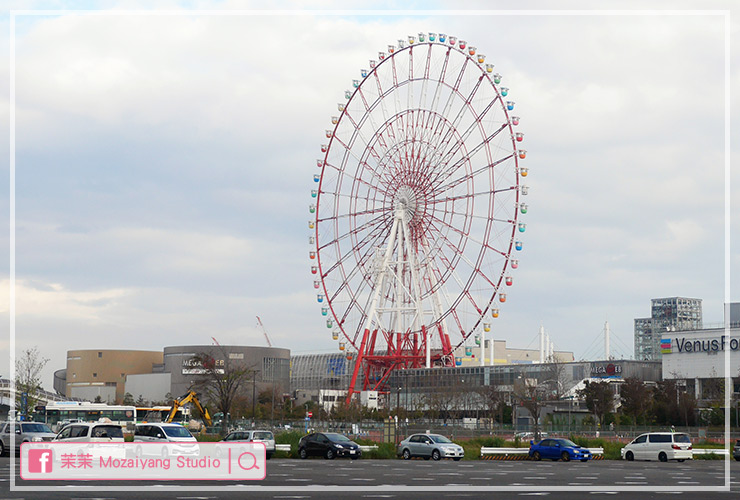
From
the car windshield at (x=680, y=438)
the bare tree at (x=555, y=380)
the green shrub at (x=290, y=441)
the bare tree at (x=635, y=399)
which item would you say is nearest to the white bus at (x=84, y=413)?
the green shrub at (x=290, y=441)

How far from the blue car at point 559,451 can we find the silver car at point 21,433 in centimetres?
2688

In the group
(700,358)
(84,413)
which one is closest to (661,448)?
(700,358)

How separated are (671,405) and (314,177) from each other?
4321cm

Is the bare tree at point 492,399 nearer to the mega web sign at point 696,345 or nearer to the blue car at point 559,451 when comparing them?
the mega web sign at point 696,345

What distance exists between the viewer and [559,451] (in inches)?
2051

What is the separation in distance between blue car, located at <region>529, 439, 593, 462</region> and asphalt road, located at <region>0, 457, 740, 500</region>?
36.6 feet

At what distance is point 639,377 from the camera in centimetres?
11469

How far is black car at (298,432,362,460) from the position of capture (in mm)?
51969

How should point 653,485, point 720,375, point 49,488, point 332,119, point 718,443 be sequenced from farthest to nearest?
point 720,375
point 332,119
point 718,443
point 653,485
point 49,488

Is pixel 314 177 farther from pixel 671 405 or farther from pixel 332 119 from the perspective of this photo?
pixel 671 405

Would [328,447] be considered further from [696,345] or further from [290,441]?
[696,345]

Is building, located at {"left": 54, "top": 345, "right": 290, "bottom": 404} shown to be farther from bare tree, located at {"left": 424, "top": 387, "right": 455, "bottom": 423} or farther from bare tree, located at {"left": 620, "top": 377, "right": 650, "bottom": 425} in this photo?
bare tree, located at {"left": 620, "top": 377, "right": 650, "bottom": 425}

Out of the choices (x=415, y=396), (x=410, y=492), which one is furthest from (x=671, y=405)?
(x=410, y=492)

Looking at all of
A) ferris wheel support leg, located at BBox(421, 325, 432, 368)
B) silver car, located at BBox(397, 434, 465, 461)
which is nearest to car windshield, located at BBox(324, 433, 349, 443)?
silver car, located at BBox(397, 434, 465, 461)
